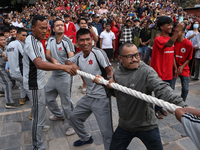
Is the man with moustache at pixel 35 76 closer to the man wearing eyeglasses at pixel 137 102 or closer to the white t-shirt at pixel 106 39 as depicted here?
the man wearing eyeglasses at pixel 137 102

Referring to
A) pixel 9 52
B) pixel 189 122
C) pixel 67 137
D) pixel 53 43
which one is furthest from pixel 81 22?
pixel 189 122

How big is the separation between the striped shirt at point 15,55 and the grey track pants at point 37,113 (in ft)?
6.03

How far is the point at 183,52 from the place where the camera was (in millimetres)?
3725

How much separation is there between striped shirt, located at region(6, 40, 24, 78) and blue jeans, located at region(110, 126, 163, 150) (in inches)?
126

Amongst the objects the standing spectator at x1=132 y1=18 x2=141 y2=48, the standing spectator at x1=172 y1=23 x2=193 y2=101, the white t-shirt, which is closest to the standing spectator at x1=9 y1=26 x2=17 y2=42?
the white t-shirt

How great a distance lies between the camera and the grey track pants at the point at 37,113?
2.70 meters

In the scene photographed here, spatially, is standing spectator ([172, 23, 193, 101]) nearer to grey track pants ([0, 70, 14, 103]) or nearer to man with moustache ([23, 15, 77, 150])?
man with moustache ([23, 15, 77, 150])

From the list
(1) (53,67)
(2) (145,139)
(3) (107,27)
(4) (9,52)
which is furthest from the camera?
(3) (107,27)

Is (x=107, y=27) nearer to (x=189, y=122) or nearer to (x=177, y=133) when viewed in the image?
(x=177, y=133)

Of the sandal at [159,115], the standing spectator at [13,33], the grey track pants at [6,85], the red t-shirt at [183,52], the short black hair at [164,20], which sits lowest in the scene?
the sandal at [159,115]

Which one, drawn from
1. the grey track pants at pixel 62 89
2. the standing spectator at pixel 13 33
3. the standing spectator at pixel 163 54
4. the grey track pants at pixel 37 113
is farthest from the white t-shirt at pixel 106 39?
the grey track pants at pixel 37 113

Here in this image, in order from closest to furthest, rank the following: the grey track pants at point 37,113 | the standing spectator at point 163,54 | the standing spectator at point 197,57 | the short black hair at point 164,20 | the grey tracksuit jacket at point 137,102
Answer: the grey tracksuit jacket at point 137,102
the grey track pants at point 37,113
the short black hair at point 164,20
the standing spectator at point 163,54
the standing spectator at point 197,57

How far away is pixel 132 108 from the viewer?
1962 millimetres

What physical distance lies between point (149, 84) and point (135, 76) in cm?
18
